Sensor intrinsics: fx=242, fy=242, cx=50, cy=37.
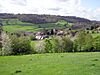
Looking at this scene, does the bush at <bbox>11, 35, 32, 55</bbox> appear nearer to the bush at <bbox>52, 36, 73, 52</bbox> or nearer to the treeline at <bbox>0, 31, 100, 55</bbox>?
the treeline at <bbox>0, 31, 100, 55</bbox>

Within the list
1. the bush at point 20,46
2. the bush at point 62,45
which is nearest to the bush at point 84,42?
the bush at point 62,45

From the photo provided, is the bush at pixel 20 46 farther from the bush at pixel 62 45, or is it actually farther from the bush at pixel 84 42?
the bush at pixel 84 42

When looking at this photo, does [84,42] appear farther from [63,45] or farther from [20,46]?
[20,46]

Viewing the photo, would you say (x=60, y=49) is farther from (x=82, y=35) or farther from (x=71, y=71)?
(x=71, y=71)

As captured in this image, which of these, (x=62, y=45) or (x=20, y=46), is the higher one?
(x=20, y=46)

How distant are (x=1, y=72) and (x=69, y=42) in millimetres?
96827

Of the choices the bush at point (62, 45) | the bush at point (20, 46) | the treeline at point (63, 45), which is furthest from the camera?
the bush at point (62, 45)

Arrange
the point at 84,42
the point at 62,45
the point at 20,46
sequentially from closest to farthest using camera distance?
the point at 20,46, the point at 84,42, the point at 62,45

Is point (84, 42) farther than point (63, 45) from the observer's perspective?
No

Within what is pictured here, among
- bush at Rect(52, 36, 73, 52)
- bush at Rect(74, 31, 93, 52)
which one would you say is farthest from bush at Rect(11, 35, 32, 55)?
bush at Rect(74, 31, 93, 52)

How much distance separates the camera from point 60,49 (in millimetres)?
121750

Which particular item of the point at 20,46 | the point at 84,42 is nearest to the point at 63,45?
the point at 84,42

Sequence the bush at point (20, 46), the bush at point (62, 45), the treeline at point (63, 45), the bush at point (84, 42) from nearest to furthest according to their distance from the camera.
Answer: the bush at point (20, 46) → the treeline at point (63, 45) → the bush at point (84, 42) → the bush at point (62, 45)

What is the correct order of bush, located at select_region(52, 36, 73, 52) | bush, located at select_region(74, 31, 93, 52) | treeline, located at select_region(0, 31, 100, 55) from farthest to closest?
bush, located at select_region(52, 36, 73, 52), bush, located at select_region(74, 31, 93, 52), treeline, located at select_region(0, 31, 100, 55)
